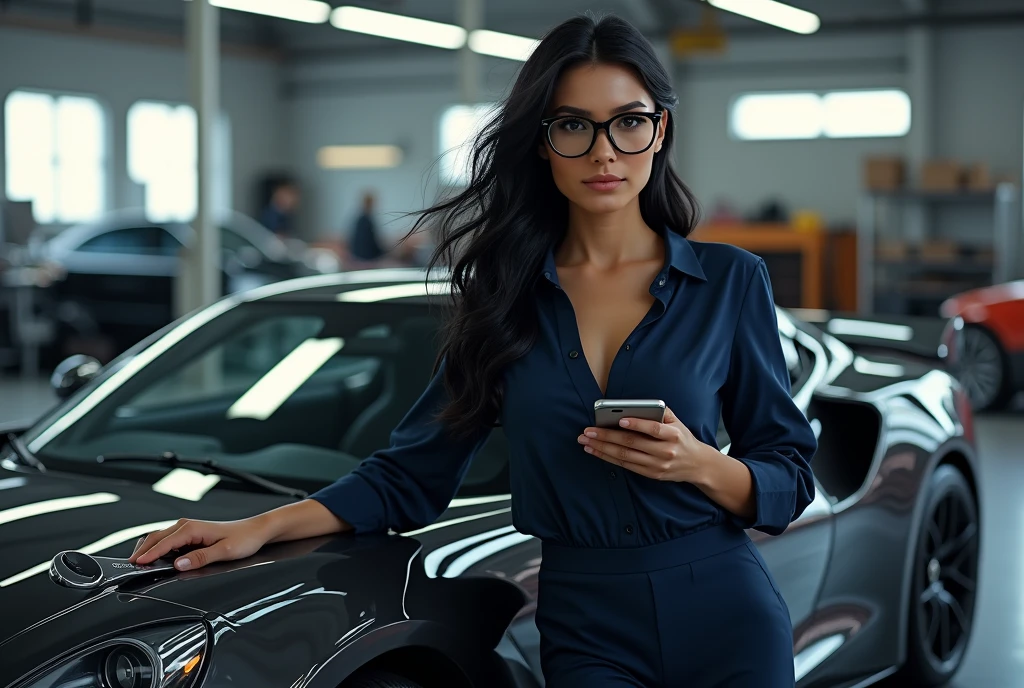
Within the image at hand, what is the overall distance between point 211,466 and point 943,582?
6.17 feet

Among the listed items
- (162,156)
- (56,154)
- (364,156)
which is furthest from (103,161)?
(364,156)

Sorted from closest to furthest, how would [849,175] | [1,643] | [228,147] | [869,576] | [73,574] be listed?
[1,643] → [73,574] → [869,576] → [849,175] → [228,147]

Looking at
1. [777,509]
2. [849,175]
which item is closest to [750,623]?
[777,509]

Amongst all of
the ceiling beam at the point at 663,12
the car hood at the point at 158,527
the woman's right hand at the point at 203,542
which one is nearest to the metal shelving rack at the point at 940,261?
the ceiling beam at the point at 663,12

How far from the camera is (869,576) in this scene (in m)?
2.69

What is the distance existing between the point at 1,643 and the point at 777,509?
3.35 ft

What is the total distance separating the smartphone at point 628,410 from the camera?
4.84 ft

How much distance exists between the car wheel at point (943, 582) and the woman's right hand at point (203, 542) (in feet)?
5.58

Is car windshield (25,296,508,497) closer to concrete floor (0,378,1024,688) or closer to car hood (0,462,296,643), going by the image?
car hood (0,462,296,643)

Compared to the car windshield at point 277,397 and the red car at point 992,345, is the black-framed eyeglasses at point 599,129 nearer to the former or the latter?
the car windshield at point 277,397

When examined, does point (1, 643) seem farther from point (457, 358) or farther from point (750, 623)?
point (750, 623)

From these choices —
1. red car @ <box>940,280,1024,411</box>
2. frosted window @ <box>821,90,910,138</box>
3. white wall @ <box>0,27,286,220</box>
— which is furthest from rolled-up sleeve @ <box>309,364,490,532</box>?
white wall @ <box>0,27,286,220</box>

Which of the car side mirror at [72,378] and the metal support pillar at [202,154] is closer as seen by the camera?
the car side mirror at [72,378]

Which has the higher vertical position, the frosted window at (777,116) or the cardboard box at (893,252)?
the frosted window at (777,116)
